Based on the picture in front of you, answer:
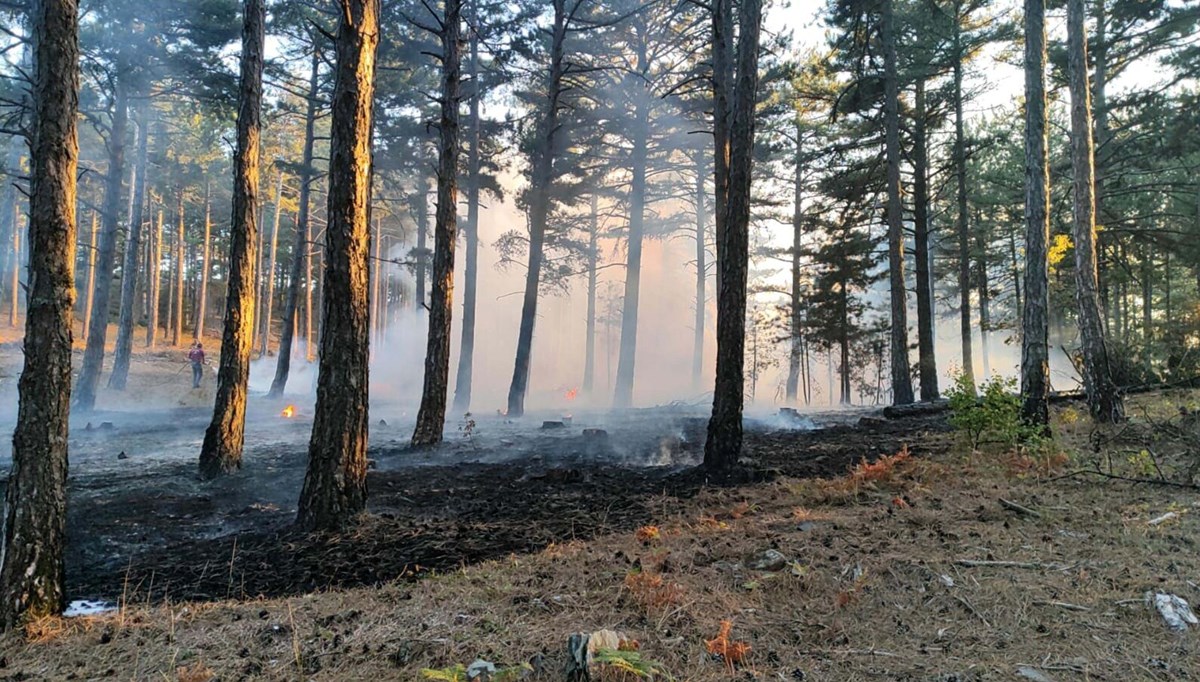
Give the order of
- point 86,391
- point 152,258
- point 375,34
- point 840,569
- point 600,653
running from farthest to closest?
point 152,258 → point 86,391 → point 375,34 → point 840,569 → point 600,653

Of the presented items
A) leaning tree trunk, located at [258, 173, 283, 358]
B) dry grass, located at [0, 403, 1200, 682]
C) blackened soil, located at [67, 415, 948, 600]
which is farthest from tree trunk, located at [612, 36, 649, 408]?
leaning tree trunk, located at [258, 173, 283, 358]

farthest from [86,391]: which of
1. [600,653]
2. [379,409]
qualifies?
[600,653]

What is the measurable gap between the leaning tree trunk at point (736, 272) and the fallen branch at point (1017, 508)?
10.0 ft

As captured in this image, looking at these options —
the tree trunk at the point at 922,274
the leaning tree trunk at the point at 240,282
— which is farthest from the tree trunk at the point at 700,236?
the leaning tree trunk at the point at 240,282

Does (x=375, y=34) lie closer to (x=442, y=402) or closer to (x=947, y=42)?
(x=442, y=402)

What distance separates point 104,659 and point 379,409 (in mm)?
20655

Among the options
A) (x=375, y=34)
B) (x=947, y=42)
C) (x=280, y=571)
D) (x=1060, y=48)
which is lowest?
(x=280, y=571)

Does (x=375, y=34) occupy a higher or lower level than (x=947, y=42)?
lower

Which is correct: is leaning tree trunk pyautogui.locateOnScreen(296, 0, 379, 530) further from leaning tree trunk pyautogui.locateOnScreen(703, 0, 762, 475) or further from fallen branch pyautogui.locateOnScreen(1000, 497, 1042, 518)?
fallen branch pyautogui.locateOnScreen(1000, 497, 1042, 518)

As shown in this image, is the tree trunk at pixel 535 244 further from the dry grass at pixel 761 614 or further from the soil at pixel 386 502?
the dry grass at pixel 761 614

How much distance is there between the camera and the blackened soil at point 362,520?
4480 mm

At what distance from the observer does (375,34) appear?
242 inches

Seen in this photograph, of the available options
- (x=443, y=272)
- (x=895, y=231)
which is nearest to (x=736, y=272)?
(x=443, y=272)

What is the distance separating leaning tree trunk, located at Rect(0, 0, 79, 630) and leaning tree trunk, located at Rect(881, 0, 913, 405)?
51.4 feet
